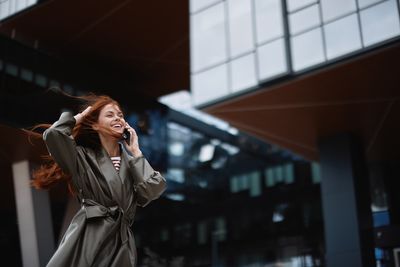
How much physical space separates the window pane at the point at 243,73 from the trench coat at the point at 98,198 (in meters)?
15.2

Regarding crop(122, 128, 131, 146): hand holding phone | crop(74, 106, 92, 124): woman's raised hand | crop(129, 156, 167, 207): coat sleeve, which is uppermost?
crop(74, 106, 92, 124): woman's raised hand

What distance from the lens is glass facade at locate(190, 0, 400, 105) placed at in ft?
55.9

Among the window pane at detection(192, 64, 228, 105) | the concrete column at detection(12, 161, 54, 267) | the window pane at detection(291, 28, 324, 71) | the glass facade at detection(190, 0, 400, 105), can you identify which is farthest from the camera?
the concrete column at detection(12, 161, 54, 267)

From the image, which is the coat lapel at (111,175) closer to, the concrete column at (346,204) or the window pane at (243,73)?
the window pane at (243,73)

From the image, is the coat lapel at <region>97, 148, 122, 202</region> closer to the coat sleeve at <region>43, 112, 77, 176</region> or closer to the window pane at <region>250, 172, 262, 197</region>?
the coat sleeve at <region>43, 112, 77, 176</region>

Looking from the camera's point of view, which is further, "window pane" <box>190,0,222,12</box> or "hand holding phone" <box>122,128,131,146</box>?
"window pane" <box>190,0,222,12</box>

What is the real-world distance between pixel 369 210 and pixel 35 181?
735 inches

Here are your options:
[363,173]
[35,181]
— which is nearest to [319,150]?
[363,173]

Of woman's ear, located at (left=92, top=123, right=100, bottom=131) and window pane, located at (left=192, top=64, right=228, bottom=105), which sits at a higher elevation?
window pane, located at (left=192, top=64, right=228, bottom=105)

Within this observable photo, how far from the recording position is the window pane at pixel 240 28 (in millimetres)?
19547

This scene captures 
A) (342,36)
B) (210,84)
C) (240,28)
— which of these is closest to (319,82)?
(342,36)

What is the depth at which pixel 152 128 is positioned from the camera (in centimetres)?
3359

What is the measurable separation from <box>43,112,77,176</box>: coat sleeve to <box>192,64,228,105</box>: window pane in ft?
52.2

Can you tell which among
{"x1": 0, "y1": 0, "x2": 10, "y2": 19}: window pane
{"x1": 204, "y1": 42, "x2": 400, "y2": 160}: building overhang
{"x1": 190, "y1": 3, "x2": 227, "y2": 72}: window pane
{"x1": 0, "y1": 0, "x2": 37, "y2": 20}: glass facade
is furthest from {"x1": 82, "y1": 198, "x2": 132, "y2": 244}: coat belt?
{"x1": 0, "y1": 0, "x2": 10, "y2": 19}: window pane
